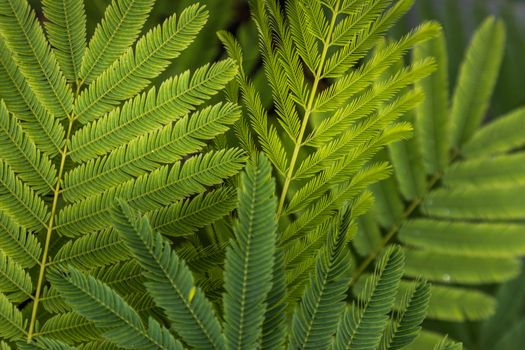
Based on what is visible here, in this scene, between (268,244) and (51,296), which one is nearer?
(268,244)

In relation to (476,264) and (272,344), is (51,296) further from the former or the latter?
(476,264)

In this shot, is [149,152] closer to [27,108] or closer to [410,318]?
[27,108]

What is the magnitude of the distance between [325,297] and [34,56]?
32 cm

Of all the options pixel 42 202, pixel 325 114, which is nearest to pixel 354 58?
pixel 325 114

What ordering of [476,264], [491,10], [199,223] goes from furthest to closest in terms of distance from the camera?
[491,10]
[476,264]
[199,223]

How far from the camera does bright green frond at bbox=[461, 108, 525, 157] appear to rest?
3.13 feet

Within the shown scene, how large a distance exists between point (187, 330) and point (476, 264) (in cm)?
53

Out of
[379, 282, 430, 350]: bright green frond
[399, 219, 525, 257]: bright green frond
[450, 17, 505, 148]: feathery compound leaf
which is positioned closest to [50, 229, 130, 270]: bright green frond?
[379, 282, 430, 350]: bright green frond

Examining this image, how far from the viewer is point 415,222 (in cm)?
90

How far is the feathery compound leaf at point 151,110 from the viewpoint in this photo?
1.86ft

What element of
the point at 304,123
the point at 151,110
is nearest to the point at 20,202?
the point at 151,110

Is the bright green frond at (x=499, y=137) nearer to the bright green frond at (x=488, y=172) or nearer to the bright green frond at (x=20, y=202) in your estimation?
the bright green frond at (x=488, y=172)

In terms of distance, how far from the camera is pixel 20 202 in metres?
0.57

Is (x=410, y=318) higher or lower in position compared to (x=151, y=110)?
lower
